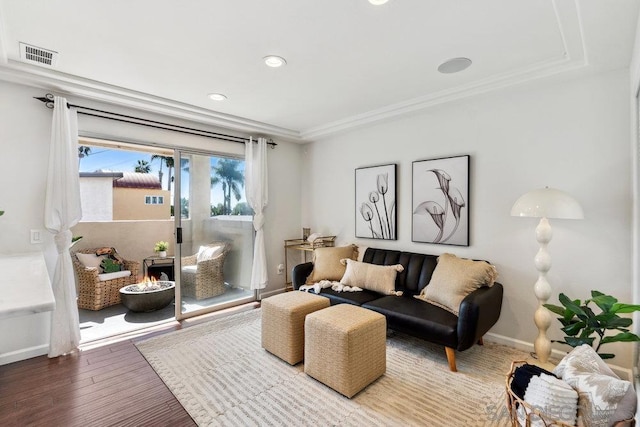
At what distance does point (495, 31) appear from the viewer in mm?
1979

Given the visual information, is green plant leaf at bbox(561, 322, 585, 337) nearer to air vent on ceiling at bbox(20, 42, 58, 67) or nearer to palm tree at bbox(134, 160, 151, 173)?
air vent on ceiling at bbox(20, 42, 58, 67)

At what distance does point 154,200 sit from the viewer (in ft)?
21.7

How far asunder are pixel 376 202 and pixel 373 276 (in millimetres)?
1065

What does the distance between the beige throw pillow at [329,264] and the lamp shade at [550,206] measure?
6.48 ft

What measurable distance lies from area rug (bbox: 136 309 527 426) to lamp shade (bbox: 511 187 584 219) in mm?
1308

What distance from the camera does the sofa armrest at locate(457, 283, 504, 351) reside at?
2264 millimetres

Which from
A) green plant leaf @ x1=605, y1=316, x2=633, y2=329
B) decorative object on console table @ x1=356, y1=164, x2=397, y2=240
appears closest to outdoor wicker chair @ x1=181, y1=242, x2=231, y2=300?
decorative object on console table @ x1=356, y1=164, x2=397, y2=240

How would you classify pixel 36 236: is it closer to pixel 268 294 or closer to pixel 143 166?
pixel 268 294

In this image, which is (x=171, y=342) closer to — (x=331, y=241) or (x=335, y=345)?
(x=335, y=345)

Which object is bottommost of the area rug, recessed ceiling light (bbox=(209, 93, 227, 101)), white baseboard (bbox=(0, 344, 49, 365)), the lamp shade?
the area rug

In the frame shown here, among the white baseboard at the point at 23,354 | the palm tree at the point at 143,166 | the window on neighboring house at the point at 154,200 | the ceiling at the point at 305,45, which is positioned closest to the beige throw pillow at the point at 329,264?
the ceiling at the point at 305,45

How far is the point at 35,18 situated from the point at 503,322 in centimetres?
439

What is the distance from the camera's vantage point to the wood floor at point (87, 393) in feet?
6.25

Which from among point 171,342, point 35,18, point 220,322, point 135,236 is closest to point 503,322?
point 220,322
